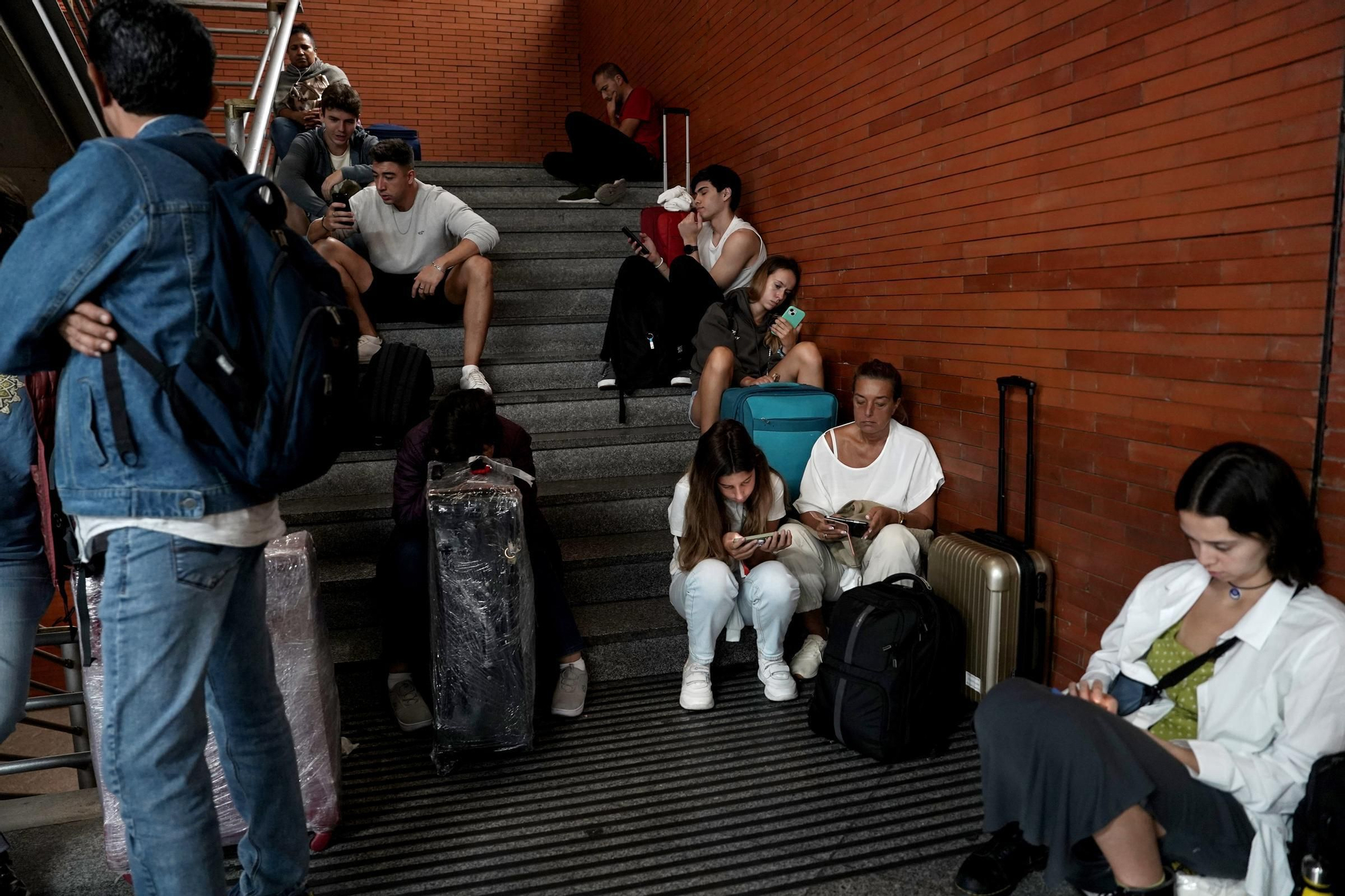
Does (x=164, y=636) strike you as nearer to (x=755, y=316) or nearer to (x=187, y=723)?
(x=187, y=723)

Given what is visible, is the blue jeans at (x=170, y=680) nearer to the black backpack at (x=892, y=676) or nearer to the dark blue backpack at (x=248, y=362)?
the dark blue backpack at (x=248, y=362)

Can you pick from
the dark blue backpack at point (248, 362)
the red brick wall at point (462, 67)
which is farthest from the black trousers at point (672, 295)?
the red brick wall at point (462, 67)

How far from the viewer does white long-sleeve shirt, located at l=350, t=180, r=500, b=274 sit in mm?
4477

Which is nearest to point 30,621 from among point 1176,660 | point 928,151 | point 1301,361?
point 1176,660

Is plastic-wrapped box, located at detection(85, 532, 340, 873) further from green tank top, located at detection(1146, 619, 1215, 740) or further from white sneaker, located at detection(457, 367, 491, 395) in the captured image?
green tank top, located at detection(1146, 619, 1215, 740)

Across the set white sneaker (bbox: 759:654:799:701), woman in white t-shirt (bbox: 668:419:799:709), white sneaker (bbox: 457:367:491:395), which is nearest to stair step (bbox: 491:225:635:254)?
white sneaker (bbox: 457:367:491:395)

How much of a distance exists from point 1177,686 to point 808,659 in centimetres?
150

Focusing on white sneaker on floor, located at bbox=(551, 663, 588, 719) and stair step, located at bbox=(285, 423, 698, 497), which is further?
stair step, located at bbox=(285, 423, 698, 497)

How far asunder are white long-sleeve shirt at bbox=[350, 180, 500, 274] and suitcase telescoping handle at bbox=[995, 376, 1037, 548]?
8.65 feet

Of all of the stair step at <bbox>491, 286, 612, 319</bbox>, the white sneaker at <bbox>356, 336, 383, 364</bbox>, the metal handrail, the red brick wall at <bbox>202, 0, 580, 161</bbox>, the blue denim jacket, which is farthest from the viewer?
the red brick wall at <bbox>202, 0, 580, 161</bbox>

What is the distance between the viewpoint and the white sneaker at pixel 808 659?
3.27 metres

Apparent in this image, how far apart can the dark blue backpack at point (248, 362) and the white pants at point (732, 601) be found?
174cm

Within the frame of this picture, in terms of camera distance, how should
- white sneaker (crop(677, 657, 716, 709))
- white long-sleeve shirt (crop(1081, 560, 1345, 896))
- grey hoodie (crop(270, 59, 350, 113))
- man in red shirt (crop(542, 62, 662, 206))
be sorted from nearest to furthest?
white long-sleeve shirt (crop(1081, 560, 1345, 896)), white sneaker (crop(677, 657, 716, 709)), grey hoodie (crop(270, 59, 350, 113)), man in red shirt (crop(542, 62, 662, 206))

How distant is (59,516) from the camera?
193 cm
